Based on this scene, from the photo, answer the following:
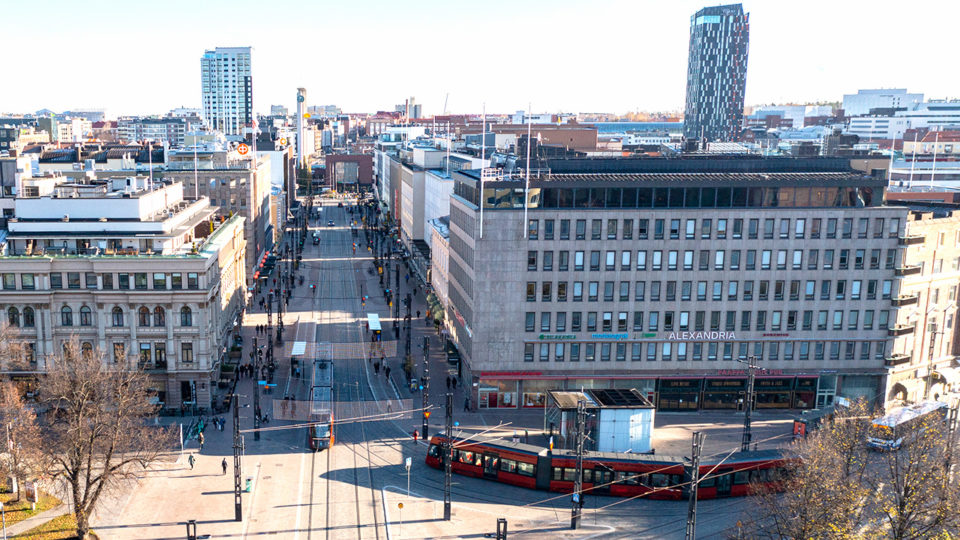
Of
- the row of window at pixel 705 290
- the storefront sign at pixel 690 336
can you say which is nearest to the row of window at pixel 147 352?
the row of window at pixel 705 290

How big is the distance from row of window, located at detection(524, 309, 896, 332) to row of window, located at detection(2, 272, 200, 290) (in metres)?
31.7

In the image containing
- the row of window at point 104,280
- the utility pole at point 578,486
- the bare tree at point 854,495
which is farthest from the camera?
the row of window at point 104,280

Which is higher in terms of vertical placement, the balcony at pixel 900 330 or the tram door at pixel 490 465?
the balcony at pixel 900 330

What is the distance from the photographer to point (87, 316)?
7481cm

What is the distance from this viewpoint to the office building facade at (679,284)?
74812 mm

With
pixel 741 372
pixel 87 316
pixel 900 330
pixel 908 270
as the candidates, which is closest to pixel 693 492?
pixel 741 372

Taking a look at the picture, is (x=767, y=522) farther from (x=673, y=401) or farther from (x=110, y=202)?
(x=110, y=202)

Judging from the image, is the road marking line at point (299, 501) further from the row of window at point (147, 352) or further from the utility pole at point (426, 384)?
the row of window at point (147, 352)

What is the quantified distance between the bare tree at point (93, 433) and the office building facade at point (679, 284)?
29862mm

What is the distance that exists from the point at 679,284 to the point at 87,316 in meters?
52.5

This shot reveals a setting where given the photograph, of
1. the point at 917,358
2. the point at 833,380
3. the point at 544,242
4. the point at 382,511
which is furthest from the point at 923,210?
the point at 382,511

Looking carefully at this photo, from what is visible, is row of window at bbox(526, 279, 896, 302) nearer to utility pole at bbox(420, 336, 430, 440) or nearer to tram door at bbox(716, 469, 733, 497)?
utility pole at bbox(420, 336, 430, 440)

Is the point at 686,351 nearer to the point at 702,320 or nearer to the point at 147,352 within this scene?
the point at 702,320

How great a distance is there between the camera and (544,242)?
74.8 m
